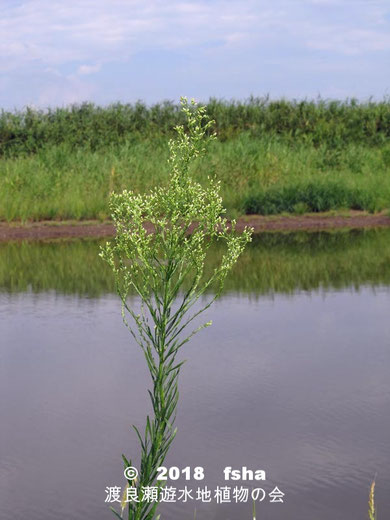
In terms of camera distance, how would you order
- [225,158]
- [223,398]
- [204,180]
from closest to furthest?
1. [223,398]
2. [204,180]
3. [225,158]

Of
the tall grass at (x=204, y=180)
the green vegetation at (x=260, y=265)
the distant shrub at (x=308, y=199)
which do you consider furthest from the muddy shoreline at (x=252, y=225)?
the green vegetation at (x=260, y=265)

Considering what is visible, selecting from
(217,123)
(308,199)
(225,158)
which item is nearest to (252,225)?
(308,199)

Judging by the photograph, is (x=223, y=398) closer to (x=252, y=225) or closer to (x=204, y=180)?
(x=252, y=225)

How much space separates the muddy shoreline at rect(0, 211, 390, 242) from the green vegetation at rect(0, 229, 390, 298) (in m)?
1.05

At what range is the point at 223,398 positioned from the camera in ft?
25.9

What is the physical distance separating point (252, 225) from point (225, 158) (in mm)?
3419

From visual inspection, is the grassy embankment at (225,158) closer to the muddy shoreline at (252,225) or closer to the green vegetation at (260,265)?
the muddy shoreline at (252,225)

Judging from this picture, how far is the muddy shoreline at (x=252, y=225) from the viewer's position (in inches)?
816

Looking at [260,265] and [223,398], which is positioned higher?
[260,265]

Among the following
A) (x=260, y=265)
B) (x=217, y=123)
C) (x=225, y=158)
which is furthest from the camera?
(x=217, y=123)

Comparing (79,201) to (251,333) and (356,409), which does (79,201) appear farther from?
(356,409)

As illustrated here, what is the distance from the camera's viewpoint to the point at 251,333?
1045 centimetres

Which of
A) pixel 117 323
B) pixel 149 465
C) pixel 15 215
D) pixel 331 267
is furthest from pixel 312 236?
pixel 149 465

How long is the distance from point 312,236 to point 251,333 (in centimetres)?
959
